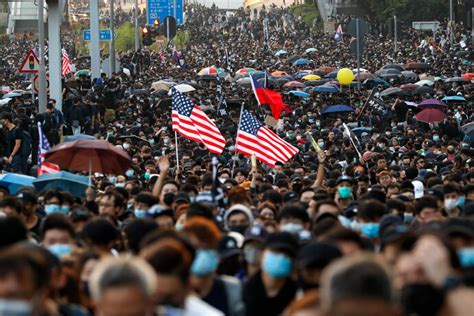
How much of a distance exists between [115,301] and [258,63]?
213ft

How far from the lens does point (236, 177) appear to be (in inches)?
841

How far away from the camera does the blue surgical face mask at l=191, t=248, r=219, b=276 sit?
29.3 ft

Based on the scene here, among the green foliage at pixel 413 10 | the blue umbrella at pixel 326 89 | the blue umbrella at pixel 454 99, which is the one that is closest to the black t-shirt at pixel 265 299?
the blue umbrella at pixel 454 99

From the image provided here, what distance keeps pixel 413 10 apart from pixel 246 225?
78.6 meters

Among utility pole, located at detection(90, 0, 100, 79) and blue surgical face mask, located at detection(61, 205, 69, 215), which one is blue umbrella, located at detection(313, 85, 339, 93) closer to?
utility pole, located at detection(90, 0, 100, 79)

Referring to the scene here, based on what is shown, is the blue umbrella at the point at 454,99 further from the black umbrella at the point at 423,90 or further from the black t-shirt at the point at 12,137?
the black t-shirt at the point at 12,137

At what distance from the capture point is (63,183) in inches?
727

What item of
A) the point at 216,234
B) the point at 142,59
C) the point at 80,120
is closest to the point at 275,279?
the point at 216,234

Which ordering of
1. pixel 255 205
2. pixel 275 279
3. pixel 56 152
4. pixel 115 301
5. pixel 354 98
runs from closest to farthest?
pixel 115 301, pixel 275 279, pixel 255 205, pixel 56 152, pixel 354 98

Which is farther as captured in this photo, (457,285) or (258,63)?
(258,63)

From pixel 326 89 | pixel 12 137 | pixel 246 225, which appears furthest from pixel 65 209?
pixel 326 89

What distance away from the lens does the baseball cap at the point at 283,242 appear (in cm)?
927

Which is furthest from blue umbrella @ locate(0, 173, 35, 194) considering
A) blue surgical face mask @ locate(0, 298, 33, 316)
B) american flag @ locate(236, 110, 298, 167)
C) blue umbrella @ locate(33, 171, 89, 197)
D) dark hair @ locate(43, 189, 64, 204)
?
blue surgical face mask @ locate(0, 298, 33, 316)

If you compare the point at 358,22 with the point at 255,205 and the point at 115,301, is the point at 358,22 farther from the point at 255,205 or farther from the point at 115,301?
the point at 115,301
